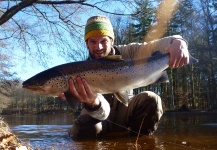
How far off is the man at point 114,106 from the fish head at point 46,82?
2.00 feet

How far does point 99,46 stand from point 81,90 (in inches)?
48.4

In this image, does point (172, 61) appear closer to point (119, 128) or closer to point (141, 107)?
point (141, 107)

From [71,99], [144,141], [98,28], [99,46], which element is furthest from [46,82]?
[144,141]

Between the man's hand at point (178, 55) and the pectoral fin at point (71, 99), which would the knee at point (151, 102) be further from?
the pectoral fin at point (71, 99)

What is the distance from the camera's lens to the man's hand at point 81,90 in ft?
10.4

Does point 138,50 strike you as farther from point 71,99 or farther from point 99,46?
point 71,99

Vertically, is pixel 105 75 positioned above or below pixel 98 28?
below

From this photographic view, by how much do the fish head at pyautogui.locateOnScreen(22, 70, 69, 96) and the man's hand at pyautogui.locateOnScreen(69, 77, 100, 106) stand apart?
0.10 metres

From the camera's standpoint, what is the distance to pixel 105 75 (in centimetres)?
327

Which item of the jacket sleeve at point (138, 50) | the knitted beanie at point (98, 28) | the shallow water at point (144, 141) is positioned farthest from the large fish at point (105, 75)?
the knitted beanie at point (98, 28)

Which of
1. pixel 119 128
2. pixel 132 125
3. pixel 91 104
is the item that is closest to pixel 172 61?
pixel 91 104

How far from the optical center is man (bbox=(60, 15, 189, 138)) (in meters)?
4.04

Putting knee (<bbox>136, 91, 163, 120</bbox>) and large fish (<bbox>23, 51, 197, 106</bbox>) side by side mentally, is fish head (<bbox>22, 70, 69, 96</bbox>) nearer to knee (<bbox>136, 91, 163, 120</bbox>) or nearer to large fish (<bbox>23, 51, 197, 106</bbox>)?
large fish (<bbox>23, 51, 197, 106</bbox>)

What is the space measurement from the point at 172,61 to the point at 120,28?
30284 millimetres
